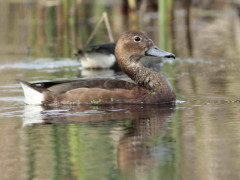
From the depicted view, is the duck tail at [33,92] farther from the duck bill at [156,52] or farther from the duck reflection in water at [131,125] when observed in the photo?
the duck bill at [156,52]

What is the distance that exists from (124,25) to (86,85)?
1036 cm

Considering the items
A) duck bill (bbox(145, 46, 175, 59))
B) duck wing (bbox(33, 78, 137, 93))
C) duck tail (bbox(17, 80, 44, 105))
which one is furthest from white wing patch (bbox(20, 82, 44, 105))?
duck bill (bbox(145, 46, 175, 59))

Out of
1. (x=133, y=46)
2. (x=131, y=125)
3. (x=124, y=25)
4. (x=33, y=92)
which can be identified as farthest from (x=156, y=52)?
(x=124, y=25)

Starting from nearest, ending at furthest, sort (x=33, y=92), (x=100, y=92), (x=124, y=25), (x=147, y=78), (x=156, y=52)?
(x=100, y=92)
(x=33, y=92)
(x=147, y=78)
(x=156, y=52)
(x=124, y=25)

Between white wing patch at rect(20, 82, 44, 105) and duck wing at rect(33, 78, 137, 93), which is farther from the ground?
duck wing at rect(33, 78, 137, 93)

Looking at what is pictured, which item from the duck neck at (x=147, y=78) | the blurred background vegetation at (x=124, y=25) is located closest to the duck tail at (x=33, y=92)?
the duck neck at (x=147, y=78)

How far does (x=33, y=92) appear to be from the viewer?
9.18 m

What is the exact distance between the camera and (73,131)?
7363 mm

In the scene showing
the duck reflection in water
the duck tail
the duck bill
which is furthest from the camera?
the duck bill

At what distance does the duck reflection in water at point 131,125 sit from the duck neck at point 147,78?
0.39m

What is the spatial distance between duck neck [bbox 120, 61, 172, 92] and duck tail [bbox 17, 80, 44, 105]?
123cm

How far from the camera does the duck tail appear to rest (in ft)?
30.0

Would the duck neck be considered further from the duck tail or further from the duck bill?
the duck tail

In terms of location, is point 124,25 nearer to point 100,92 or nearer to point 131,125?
point 100,92
